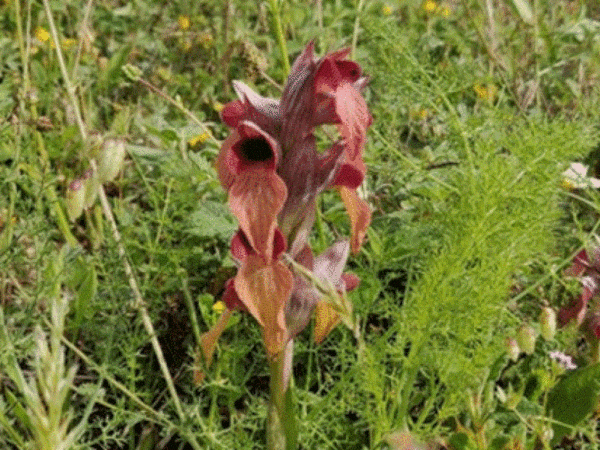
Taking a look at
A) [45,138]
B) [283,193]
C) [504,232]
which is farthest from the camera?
[45,138]

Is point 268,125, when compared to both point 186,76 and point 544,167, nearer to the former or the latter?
point 544,167

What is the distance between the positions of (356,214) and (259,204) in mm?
237

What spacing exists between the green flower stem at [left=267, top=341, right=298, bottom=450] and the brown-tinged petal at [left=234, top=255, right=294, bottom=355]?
202 mm

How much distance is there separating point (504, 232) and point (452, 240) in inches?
3.9

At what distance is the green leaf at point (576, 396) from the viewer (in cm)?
200

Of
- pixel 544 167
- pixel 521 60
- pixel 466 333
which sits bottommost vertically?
pixel 521 60

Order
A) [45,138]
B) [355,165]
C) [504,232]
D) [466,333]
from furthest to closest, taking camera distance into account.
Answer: [45,138], [504,232], [466,333], [355,165]

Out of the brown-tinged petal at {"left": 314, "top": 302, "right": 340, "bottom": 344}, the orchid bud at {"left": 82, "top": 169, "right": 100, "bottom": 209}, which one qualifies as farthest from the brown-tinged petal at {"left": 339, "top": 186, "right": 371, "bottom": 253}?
the orchid bud at {"left": 82, "top": 169, "right": 100, "bottom": 209}

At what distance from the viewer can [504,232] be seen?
1937 mm

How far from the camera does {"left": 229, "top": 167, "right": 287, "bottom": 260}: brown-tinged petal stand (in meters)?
1.53

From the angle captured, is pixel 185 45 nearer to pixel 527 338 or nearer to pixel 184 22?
pixel 184 22

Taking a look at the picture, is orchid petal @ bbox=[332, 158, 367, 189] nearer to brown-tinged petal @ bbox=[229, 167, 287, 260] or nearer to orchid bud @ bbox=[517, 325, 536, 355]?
brown-tinged petal @ bbox=[229, 167, 287, 260]

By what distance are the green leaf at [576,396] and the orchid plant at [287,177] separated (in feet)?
1.97

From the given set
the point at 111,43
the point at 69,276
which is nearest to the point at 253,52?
the point at 69,276
